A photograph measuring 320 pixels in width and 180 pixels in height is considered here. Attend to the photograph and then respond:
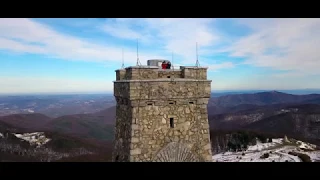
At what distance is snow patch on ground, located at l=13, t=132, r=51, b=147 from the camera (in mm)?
56281

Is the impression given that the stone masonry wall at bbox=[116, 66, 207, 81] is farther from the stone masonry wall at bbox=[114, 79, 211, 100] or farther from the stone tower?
the stone masonry wall at bbox=[114, 79, 211, 100]

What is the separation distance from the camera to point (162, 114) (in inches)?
365

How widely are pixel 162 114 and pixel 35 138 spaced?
55796mm

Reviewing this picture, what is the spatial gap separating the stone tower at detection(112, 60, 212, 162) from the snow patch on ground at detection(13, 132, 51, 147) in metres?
51.5

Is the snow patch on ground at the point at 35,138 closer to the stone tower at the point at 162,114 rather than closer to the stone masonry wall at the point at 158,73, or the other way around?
the stone tower at the point at 162,114

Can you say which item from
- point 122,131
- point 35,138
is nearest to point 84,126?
point 35,138

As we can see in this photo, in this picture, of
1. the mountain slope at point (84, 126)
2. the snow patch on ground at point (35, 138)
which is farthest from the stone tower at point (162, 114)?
the mountain slope at point (84, 126)

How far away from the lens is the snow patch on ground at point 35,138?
56.3 metres

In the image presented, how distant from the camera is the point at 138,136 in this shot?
8.95 m

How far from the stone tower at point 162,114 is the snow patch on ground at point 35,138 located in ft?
169

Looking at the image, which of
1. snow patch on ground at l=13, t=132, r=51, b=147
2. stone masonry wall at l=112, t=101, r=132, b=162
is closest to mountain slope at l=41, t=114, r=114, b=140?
snow patch on ground at l=13, t=132, r=51, b=147
